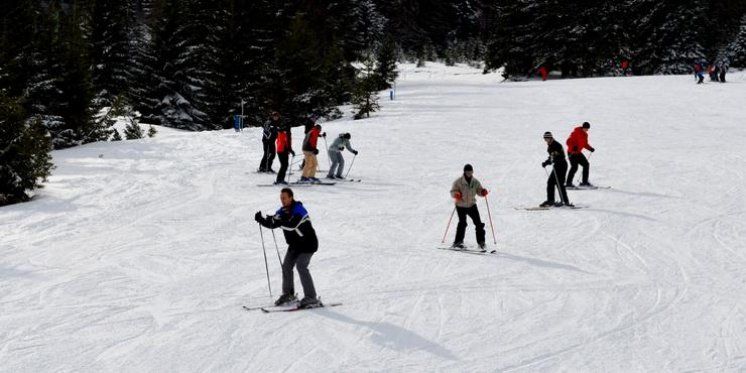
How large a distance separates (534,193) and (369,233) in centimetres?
583

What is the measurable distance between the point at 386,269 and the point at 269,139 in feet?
30.6

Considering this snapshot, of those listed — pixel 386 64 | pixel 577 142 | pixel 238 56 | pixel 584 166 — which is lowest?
pixel 584 166

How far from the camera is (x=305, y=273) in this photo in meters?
8.23

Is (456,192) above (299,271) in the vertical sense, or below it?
above

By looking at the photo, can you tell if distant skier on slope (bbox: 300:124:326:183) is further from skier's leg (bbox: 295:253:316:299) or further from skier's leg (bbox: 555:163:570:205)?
skier's leg (bbox: 295:253:316:299)

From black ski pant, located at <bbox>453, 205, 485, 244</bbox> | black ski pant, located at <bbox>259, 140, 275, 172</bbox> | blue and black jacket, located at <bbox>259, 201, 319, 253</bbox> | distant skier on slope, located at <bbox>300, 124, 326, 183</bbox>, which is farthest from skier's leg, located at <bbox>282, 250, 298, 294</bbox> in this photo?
black ski pant, located at <bbox>259, 140, 275, 172</bbox>

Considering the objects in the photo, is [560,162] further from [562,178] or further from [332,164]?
[332,164]

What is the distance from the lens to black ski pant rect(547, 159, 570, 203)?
14.5 metres

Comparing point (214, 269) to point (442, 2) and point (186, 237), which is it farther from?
point (442, 2)

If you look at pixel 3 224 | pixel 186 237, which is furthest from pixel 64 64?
pixel 186 237

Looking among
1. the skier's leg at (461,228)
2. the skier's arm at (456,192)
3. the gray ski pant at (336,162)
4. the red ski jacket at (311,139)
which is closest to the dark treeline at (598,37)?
the gray ski pant at (336,162)

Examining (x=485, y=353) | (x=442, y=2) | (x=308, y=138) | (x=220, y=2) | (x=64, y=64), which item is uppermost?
(x=442, y=2)

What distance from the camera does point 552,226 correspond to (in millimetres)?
13359

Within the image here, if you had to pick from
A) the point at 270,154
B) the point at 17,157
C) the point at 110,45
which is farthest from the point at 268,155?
the point at 110,45
